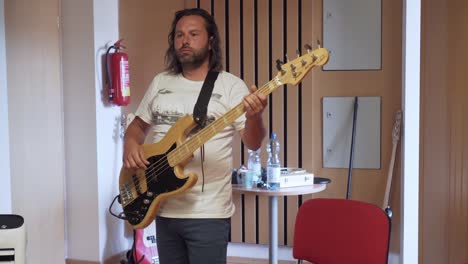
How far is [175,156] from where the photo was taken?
1.89m

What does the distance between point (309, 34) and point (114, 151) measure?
5.67 ft

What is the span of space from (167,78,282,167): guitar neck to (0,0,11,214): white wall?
5.43ft

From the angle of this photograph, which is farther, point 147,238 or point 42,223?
point 147,238

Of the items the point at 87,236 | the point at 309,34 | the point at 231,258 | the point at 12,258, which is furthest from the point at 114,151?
the point at 12,258

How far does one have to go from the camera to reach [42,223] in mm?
3449

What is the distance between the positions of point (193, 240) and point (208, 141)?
1.23ft

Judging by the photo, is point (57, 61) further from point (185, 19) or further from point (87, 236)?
point (185, 19)

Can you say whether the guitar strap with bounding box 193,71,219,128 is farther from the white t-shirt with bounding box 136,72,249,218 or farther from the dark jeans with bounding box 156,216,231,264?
the dark jeans with bounding box 156,216,231,264

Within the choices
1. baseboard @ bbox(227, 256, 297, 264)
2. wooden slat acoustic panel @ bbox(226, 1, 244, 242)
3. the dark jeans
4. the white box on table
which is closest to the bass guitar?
the dark jeans

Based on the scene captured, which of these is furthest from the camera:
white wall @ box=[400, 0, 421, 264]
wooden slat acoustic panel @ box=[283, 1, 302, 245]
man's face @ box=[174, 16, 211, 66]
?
wooden slat acoustic panel @ box=[283, 1, 302, 245]

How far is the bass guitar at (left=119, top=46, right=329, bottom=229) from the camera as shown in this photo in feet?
5.96

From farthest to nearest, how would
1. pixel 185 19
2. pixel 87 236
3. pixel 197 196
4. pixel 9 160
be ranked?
1. pixel 87 236
2. pixel 9 160
3. pixel 185 19
4. pixel 197 196

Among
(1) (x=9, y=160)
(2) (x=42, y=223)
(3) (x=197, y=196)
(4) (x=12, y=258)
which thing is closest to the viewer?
(4) (x=12, y=258)

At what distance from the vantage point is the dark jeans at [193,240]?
1.83 m
